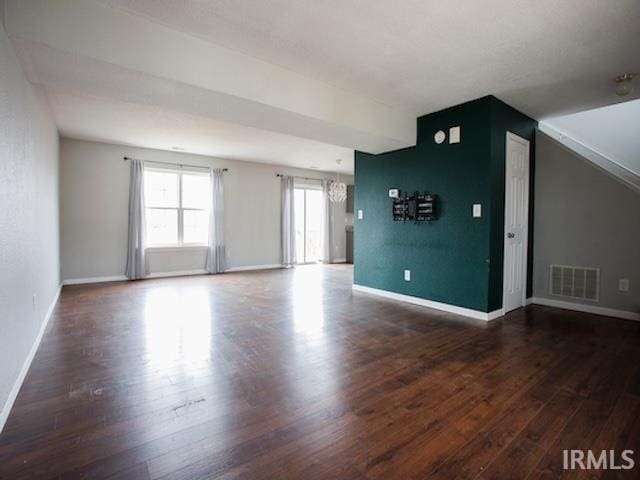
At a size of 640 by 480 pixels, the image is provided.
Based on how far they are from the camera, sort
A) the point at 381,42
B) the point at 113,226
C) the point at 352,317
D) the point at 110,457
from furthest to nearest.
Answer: the point at 113,226, the point at 352,317, the point at 381,42, the point at 110,457

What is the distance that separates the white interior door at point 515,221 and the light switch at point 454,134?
1.96ft

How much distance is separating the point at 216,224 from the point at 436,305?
496 centimetres

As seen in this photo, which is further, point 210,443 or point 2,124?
point 2,124

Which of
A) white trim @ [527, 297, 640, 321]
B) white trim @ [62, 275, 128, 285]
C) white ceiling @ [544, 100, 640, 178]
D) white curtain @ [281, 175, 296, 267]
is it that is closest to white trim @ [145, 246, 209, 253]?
white trim @ [62, 275, 128, 285]

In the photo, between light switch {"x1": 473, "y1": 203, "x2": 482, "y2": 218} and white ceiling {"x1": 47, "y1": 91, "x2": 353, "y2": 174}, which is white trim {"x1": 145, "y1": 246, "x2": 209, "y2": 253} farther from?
light switch {"x1": 473, "y1": 203, "x2": 482, "y2": 218}

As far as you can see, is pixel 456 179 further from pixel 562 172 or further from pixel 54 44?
pixel 54 44

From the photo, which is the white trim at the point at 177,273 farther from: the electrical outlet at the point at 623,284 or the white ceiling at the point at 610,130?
the electrical outlet at the point at 623,284

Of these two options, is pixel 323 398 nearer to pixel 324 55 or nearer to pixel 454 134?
pixel 324 55

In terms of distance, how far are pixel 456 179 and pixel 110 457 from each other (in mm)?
3954

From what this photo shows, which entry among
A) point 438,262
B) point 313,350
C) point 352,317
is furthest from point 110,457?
point 438,262

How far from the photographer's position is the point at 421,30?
238 centimetres

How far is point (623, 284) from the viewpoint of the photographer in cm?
378

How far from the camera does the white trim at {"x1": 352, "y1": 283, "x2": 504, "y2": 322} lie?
3693mm

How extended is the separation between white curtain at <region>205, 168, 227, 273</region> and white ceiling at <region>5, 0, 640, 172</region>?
3267mm
